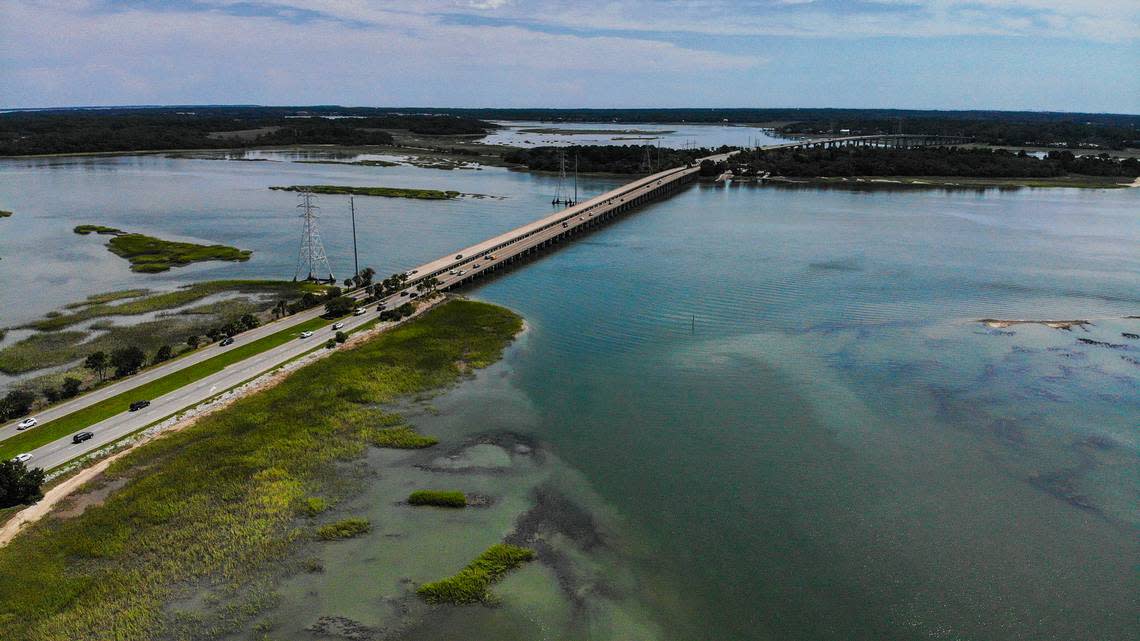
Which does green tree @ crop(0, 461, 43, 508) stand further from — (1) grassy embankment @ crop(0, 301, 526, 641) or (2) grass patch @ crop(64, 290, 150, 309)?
(2) grass patch @ crop(64, 290, 150, 309)

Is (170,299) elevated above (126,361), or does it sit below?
above

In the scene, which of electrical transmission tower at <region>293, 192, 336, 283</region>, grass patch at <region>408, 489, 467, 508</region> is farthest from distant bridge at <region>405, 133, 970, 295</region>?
grass patch at <region>408, 489, 467, 508</region>

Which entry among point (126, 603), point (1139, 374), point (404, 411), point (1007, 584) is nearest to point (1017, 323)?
point (1139, 374)

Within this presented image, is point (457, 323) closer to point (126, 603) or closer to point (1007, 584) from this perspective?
point (126, 603)

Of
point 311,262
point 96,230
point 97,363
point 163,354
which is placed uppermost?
point 96,230

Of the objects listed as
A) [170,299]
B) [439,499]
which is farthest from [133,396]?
[170,299]

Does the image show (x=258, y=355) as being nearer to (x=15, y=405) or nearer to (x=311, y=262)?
(x=15, y=405)


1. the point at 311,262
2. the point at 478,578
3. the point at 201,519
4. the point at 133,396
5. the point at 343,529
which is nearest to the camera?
the point at 478,578
